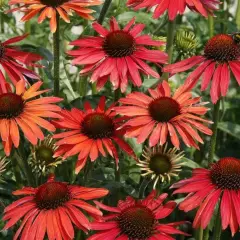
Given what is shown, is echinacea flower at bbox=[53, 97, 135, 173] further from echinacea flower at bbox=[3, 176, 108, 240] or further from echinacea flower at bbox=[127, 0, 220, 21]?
echinacea flower at bbox=[127, 0, 220, 21]

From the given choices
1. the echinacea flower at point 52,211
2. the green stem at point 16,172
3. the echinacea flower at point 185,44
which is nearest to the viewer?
the echinacea flower at point 52,211

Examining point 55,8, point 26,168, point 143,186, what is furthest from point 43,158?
point 55,8

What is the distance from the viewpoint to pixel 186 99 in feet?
4.91

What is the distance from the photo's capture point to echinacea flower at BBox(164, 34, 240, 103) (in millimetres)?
1476

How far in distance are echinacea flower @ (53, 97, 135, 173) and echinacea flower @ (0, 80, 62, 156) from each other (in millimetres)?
46

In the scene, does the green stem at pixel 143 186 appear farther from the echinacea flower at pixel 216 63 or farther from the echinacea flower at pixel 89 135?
the echinacea flower at pixel 216 63

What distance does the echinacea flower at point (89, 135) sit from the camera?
140 centimetres

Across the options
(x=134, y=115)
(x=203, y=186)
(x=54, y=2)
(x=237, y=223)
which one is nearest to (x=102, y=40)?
(x=54, y=2)

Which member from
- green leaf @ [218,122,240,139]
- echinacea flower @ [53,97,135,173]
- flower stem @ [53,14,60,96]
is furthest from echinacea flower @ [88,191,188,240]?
green leaf @ [218,122,240,139]

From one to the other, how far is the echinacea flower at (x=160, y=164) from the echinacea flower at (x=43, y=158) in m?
0.19

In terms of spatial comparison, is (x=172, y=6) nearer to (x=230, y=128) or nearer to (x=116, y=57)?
(x=116, y=57)

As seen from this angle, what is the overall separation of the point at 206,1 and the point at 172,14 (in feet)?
0.48

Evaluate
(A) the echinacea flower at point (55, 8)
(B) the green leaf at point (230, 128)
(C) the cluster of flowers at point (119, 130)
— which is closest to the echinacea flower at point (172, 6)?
(C) the cluster of flowers at point (119, 130)

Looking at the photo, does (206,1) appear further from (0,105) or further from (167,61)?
(0,105)
